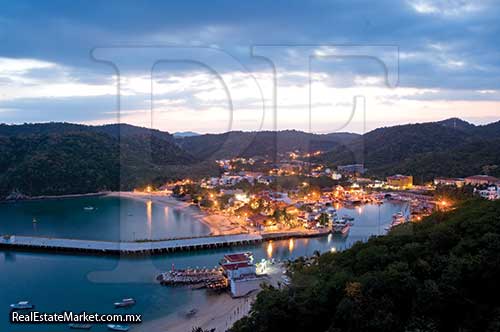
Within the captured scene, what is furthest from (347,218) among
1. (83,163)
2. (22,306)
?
(83,163)

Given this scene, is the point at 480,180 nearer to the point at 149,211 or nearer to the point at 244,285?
the point at 149,211

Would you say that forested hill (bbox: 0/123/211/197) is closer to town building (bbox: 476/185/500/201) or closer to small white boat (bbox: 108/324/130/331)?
town building (bbox: 476/185/500/201)

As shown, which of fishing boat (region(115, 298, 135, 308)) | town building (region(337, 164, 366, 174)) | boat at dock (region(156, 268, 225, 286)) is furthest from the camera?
town building (region(337, 164, 366, 174))

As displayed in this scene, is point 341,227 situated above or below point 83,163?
below

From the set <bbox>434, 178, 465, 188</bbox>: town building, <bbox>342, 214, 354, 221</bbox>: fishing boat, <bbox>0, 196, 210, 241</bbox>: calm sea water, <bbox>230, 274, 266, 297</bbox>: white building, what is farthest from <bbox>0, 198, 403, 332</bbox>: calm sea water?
<bbox>434, 178, 465, 188</bbox>: town building

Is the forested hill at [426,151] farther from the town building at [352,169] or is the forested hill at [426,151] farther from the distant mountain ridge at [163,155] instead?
the town building at [352,169]

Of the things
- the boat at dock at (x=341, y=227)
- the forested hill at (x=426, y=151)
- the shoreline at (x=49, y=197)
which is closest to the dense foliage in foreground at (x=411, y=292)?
the boat at dock at (x=341, y=227)
